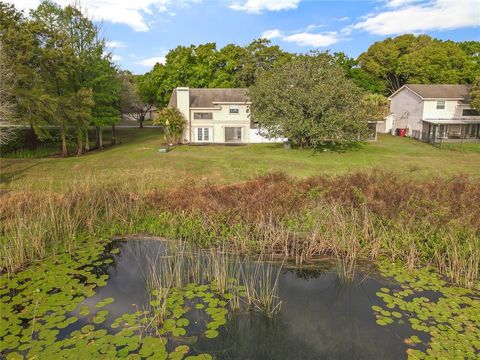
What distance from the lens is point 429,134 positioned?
40.1 meters

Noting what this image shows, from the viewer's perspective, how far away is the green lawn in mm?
20470

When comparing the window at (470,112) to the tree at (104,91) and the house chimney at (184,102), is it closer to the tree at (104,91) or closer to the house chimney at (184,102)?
the house chimney at (184,102)

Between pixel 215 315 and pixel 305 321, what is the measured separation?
2.03 metres

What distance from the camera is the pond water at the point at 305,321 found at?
7215 millimetres

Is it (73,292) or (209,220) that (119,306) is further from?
(209,220)

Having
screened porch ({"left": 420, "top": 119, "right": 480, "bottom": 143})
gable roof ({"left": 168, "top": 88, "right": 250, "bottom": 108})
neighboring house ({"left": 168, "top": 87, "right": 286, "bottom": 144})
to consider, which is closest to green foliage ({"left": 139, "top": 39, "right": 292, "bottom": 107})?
gable roof ({"left": 168, "top": 88, "right": 250, "bottom": 108})

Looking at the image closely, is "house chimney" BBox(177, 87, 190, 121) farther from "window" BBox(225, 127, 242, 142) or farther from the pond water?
the pond water

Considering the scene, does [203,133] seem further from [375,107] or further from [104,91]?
[375,107]

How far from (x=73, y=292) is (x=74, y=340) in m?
2.13

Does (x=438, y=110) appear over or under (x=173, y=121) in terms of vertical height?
over

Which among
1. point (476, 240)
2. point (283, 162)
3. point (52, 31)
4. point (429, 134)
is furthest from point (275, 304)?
point (429, 134)

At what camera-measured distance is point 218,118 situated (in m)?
38.4

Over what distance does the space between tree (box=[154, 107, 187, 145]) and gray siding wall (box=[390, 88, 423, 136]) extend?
2734 cm

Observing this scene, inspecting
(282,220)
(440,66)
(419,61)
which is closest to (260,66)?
(419,61)
